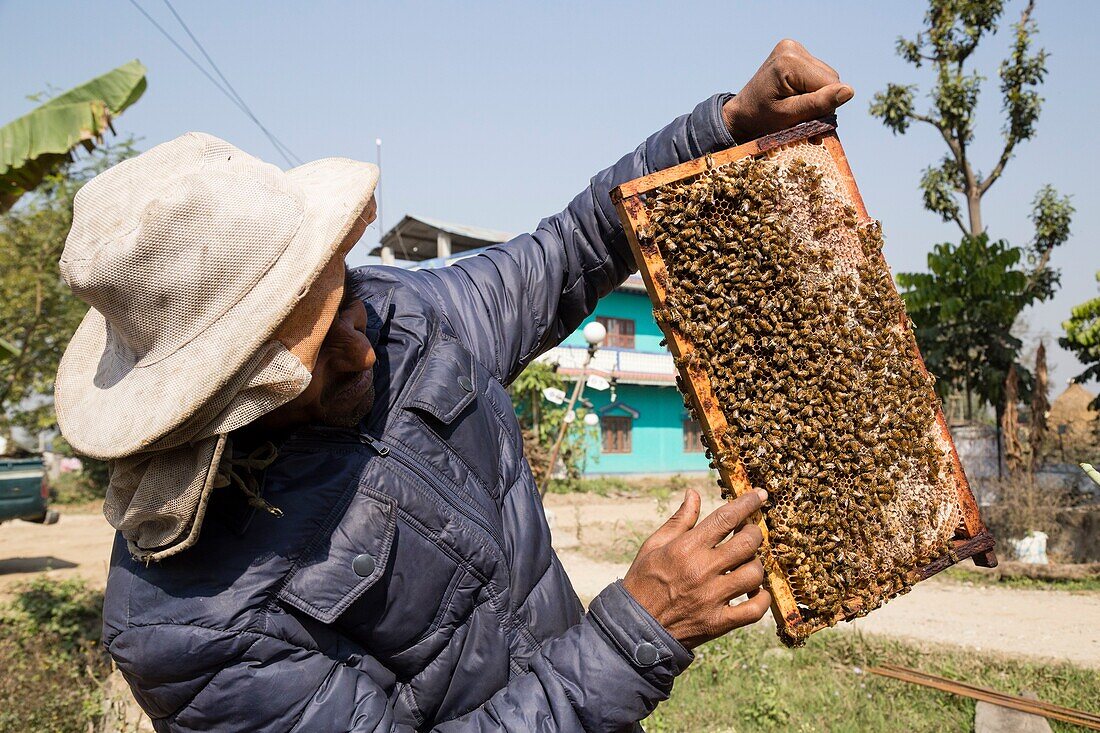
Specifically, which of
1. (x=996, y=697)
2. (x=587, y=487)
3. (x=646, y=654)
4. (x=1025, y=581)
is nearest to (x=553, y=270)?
(x=646, y=654)

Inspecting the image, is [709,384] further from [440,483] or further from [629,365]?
[629,365]

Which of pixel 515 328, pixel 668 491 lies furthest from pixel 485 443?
pixel 668 491

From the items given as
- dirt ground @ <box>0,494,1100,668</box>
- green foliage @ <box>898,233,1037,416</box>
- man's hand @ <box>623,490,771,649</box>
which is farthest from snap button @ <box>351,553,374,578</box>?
green foliage @ <box>898,233,1037,416</box>

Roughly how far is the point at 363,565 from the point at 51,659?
7471 mm

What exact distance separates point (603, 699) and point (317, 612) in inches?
30.3

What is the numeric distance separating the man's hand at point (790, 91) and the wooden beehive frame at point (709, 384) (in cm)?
7

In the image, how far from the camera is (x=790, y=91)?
8.73ft

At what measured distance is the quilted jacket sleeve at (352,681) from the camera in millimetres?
1938

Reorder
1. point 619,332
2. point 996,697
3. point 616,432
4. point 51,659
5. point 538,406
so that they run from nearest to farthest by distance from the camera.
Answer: point 996,697 < point 51,659 < point 538,406 < point 616,432 < point 619,332

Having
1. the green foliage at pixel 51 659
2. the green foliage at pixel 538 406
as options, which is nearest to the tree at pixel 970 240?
the green foliage at pixel 538 406

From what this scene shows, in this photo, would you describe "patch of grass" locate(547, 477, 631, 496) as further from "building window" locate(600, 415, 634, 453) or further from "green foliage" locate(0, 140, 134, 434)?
"green foliage" locate(0, 140, 134, 434)

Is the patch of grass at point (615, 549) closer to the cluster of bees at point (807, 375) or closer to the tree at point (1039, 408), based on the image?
the tree at point (1039, 408)

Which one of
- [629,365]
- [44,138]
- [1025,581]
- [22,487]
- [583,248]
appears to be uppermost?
[44,138]

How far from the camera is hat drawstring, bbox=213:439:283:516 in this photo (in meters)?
1.95
